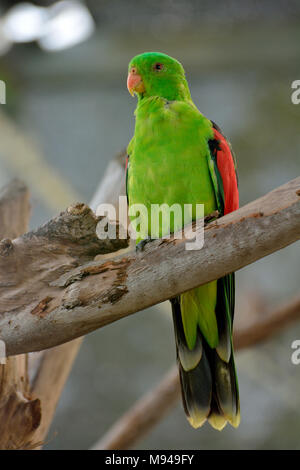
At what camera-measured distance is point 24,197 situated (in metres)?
1.96

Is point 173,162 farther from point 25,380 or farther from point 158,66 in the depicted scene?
point 25,380

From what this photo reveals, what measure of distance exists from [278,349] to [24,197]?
277 centimetres

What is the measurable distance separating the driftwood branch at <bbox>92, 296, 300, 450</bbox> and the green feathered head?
1257mm

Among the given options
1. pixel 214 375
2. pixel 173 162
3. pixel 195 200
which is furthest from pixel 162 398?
pixel 173 162

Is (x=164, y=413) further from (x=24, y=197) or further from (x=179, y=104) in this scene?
(x=179, y=104)

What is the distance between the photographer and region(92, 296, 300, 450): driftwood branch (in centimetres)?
228

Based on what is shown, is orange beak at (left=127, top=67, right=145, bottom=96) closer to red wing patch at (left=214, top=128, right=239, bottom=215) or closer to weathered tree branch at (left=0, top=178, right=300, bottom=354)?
red wing patch at (left=214, top=128, right=239, bottom=215)

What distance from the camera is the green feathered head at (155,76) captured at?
1.77m

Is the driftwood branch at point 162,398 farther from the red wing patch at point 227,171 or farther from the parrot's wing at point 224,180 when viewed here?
the red wing patch at point 227,171

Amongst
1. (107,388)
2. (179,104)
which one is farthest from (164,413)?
(107,388)

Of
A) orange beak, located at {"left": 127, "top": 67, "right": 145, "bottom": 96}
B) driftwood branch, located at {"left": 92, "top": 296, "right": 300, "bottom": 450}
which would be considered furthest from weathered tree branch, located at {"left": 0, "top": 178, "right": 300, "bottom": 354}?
driftwood branch, located at {"left": 92, "top": 296, "right": 300, "bottom": 450}

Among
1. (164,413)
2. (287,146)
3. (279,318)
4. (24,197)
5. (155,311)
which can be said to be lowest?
(164,413)

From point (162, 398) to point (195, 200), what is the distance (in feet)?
3.65

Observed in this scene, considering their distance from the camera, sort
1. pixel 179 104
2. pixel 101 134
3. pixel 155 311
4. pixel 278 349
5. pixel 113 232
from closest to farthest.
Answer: pixel 113 232 → pixel 179 104 → pixel 278 349 → pixel 155 311 → pixel 101 134
